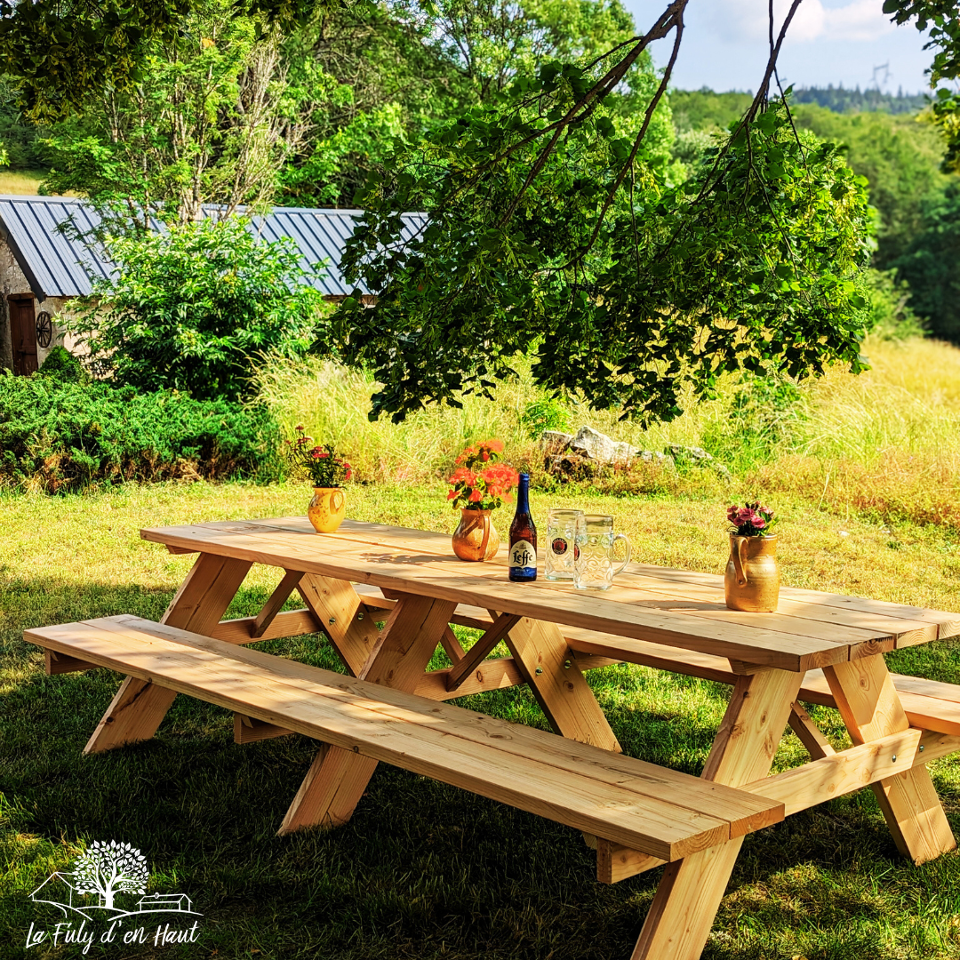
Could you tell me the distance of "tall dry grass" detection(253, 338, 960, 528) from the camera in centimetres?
980

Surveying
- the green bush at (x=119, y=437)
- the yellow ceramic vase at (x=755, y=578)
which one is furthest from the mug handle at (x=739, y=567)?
the green bush at (x=119, y=437)

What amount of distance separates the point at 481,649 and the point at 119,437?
7.10m

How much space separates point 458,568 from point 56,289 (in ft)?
41.6

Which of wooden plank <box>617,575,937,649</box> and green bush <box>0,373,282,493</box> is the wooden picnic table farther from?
green bush <box>0,373,282,493</box>

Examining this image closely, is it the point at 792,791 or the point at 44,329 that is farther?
the point at 44,329

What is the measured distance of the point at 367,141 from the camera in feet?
72.0

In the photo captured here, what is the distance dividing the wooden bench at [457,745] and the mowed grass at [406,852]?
443 mm

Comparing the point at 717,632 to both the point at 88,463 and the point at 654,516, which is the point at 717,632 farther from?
the point at 88,463

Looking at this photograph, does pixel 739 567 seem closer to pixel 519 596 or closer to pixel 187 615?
pixel 519 596

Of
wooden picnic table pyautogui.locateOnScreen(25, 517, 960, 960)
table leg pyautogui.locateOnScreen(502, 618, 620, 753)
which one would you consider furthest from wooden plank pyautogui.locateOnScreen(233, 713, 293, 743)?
table leg pyautogui.locateOnScreen(502, 618, 620, 753)

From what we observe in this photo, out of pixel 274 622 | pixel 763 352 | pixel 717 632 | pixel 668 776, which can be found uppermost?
pixel 763 352

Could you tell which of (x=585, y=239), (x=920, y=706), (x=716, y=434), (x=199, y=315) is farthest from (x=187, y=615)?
(x=716, y=434)

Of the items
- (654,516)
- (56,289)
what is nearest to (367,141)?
(56,289)

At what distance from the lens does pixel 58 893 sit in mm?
3055
